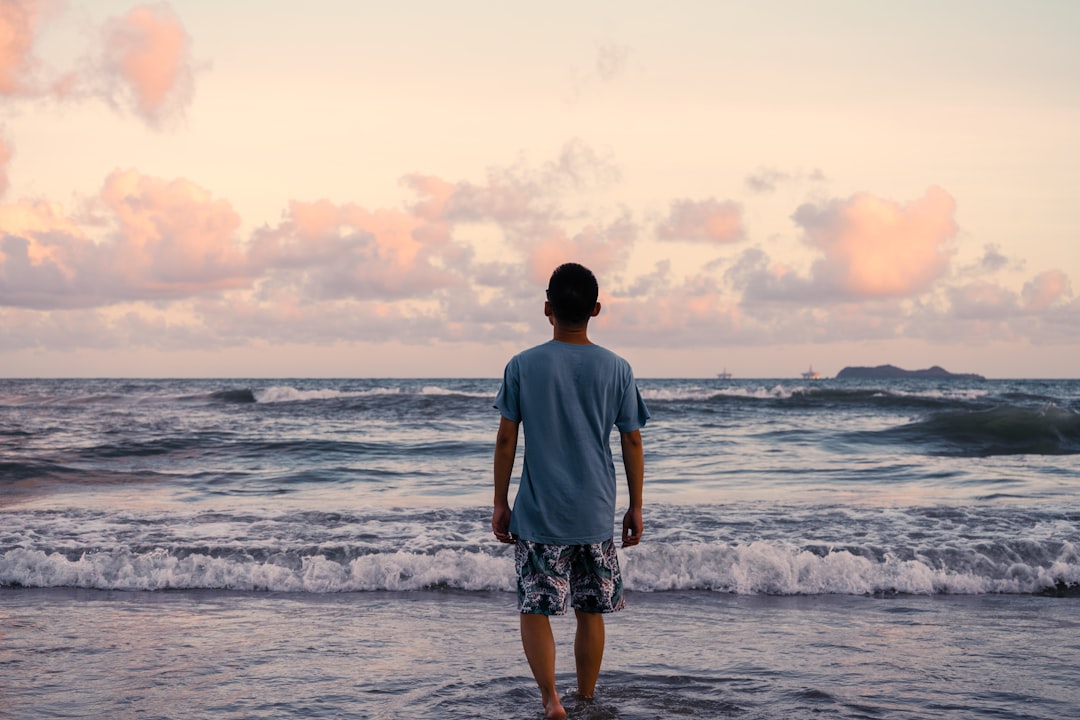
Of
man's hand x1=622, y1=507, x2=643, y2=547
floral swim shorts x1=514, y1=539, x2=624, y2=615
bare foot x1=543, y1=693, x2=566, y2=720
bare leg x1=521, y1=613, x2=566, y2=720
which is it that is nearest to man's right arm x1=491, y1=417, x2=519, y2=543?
floral swim shorts x1=514, y1=539, x2=624, y2=615

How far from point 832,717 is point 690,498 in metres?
7.62

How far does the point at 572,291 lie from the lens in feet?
12.8

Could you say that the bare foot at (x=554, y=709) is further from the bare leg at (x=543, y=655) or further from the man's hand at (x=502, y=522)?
the man's hand at (x=502, y=522)

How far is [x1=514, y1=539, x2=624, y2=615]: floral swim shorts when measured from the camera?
3.90 meters

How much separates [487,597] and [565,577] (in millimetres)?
3262

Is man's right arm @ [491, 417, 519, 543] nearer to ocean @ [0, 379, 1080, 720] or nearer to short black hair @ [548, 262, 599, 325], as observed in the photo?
short black hair @ [548, 262, 599, 325]

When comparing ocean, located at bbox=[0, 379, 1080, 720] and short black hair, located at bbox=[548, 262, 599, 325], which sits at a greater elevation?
short black hair, located at bbox=[548, 262, 599, 325]

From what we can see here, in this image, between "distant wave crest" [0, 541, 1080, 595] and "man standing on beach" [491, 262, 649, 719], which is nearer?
"man standing on beach" [491, 262, 649, 719]

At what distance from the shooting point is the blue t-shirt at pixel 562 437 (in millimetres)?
3869

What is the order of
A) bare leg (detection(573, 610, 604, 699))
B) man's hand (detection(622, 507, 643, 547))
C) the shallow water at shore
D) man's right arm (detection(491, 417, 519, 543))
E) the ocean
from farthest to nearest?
the ocean → the shallow water at shore → bare leg (detection(573, 610, 604, 699)) → man's hand (detection(622, 507, 643, 547)) → man's right arm (detection(491, 417, 519, 543))

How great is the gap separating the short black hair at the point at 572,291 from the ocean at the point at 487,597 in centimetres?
186

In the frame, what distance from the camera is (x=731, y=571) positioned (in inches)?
293

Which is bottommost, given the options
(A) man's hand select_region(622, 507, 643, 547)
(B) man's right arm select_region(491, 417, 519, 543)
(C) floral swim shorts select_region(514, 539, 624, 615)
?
(C) floral swim shorts select_region(514, 539, 624, 615)

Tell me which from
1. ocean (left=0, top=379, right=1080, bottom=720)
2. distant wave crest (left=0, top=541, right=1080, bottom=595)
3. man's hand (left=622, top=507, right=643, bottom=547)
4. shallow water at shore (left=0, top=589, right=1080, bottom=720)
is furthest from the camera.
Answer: distant wave crest (left=0, top=541, right=1080, bottom=595)
